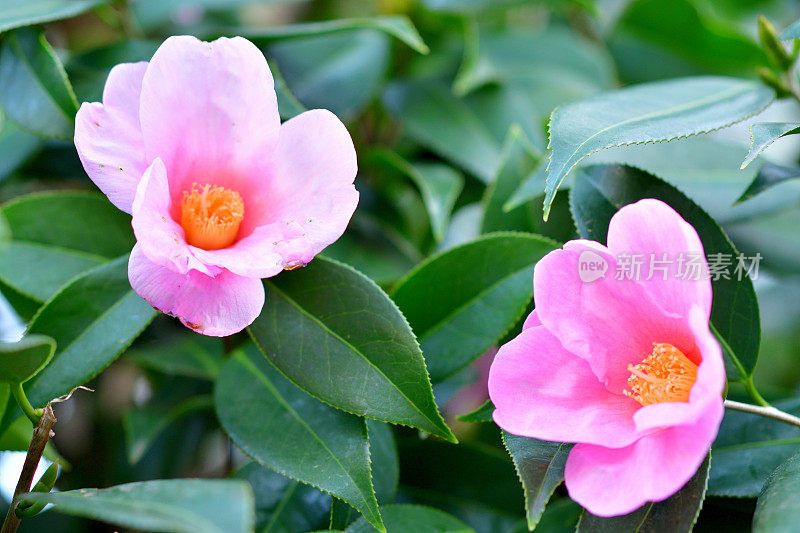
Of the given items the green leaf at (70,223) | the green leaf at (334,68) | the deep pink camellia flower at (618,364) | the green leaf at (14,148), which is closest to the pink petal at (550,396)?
the deep pink camellia flower at (618,364)

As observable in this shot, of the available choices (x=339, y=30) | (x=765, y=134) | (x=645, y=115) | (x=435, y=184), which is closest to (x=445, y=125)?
(x=435, y=184)

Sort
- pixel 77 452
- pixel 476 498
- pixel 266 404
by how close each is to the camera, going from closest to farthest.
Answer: pixel 266 404 < pixel 476 498 < pixel 77 452

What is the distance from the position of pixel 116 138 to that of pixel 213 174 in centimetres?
9

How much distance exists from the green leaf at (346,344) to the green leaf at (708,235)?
19 centimetres

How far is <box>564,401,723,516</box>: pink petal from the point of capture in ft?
1.50

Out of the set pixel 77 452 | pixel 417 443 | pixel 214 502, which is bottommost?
pixel 77 452

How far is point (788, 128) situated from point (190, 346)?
2.27 feet

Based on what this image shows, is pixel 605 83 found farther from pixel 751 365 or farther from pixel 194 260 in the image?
pixel 194 260

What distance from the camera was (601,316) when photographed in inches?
21.6

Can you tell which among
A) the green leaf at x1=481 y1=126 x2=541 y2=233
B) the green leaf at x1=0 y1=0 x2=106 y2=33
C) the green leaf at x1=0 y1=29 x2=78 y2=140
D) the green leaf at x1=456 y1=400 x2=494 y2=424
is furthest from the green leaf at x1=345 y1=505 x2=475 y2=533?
the green leaf at x1=0 y1=0 x2=106 y2=33

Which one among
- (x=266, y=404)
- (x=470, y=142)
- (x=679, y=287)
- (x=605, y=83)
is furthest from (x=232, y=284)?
(x=605, y=83)

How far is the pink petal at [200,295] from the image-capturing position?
1.74 ft

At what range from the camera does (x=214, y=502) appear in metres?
0.43

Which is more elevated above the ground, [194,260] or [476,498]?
[194,260]
